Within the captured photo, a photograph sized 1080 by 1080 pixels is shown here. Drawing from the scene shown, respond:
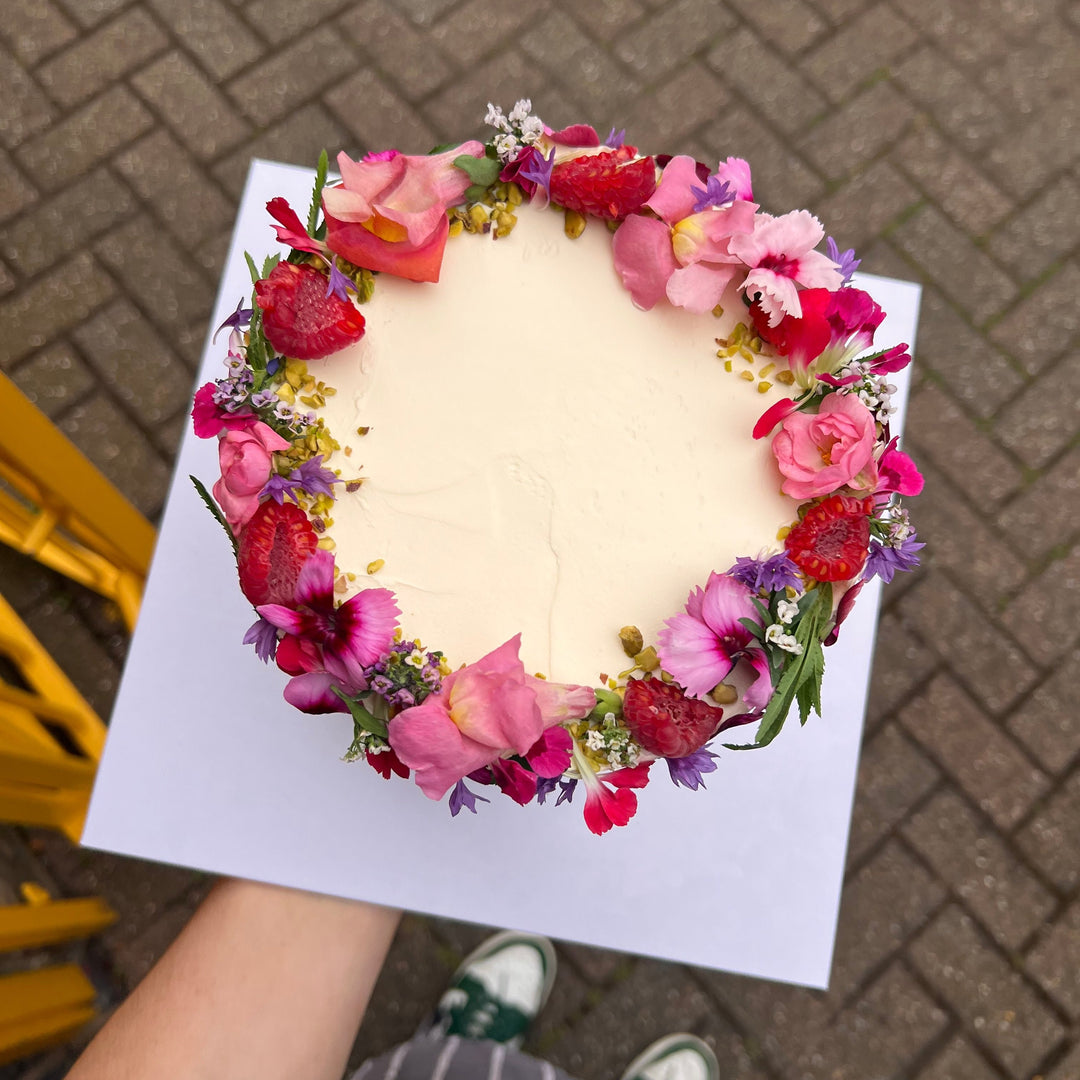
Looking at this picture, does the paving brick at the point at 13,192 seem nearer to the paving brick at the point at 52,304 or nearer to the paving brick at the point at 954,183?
the paving brick at the point at 52,304

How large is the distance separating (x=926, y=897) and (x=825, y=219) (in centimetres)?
165

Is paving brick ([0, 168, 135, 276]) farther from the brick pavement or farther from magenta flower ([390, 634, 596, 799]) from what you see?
magenta flower ([390, 634, 596, 799])

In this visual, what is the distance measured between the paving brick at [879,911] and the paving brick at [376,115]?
2048mm

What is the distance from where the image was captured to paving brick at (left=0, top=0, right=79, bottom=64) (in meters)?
2.34

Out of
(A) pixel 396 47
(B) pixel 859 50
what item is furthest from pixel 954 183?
(A) pixel 396 47

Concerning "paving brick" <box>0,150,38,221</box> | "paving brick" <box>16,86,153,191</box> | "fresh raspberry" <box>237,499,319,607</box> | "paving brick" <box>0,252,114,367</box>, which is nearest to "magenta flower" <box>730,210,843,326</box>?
"fresh raspberry" <box>237,499,319,607</box>

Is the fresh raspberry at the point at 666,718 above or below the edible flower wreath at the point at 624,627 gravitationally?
below

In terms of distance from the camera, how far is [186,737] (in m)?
1.37

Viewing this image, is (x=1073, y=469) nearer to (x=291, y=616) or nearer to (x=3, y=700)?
(x=291, y=616)

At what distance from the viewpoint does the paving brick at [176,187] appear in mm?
2275

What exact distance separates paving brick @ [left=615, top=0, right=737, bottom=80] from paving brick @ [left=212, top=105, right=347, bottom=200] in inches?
30.1

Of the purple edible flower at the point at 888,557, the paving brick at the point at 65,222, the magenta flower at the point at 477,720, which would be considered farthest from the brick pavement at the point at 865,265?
the magenta flower at the point at 477,720

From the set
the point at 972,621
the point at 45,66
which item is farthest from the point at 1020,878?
the point at 45,66

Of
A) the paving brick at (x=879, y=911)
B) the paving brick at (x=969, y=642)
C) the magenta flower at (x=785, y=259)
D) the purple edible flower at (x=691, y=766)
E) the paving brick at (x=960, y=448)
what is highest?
the magenta flower at (x=785, y=259)
